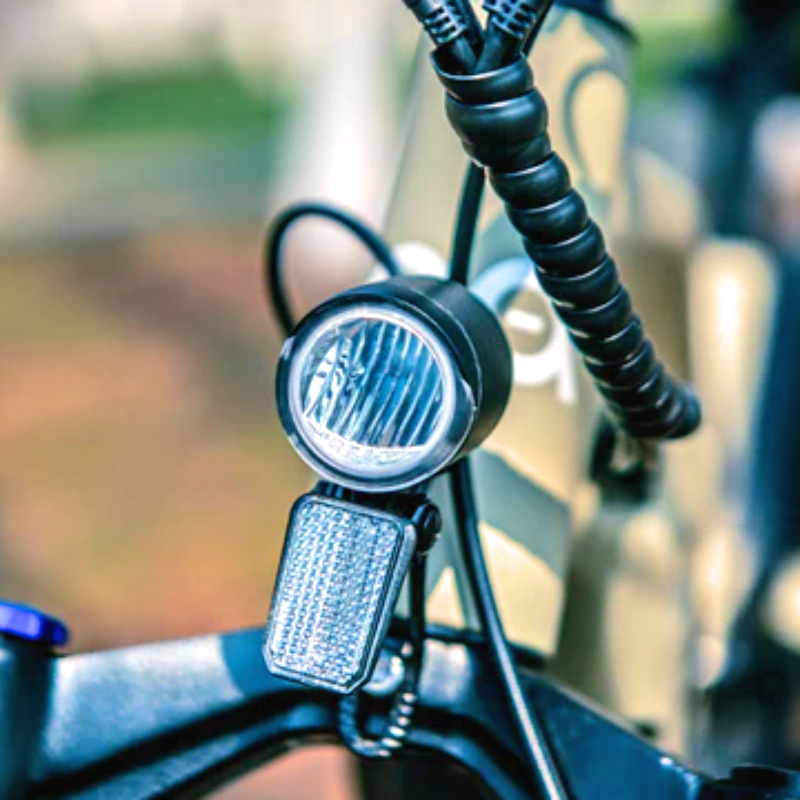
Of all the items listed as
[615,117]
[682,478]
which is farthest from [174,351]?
[615,117]

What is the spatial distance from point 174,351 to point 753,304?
1884mm

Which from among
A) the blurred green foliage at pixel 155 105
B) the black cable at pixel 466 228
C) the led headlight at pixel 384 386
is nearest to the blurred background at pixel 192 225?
the blurred green foliage at pixel 155 105

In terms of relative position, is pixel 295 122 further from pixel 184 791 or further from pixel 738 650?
pixel 184 791

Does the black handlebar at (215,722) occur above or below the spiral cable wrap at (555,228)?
below

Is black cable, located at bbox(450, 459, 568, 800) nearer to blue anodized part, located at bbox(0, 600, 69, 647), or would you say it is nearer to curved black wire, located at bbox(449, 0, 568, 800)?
curved black wire, located at bbox(449, 0, 568, 800)

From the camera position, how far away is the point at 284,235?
2.26 feet

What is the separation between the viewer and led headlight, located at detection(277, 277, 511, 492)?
0.42 m

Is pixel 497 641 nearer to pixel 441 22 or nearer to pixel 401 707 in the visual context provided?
pixel 401 707

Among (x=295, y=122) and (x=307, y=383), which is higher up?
(x=295, y=122)

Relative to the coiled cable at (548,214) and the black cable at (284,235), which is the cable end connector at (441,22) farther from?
the black cable at (284,235)

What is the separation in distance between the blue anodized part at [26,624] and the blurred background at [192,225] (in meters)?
0.35

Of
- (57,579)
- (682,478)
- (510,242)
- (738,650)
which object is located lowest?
(57,579)

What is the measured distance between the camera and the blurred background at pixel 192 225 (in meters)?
1.49

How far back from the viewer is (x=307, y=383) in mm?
434
